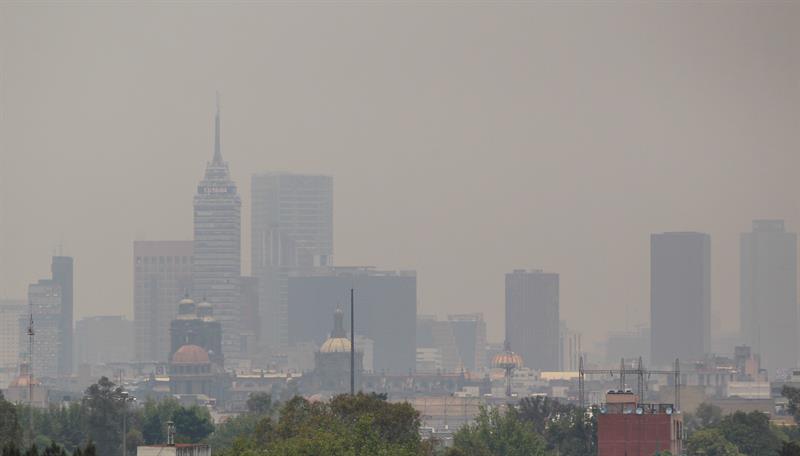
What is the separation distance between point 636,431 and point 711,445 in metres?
13.2

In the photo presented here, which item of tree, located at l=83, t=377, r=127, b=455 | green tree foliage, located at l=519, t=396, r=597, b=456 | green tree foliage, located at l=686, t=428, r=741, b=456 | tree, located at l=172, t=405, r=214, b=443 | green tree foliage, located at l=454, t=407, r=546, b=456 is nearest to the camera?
green tree foliage, located at l=454, t=407, r=546, b=456

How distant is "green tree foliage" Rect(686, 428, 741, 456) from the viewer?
159m

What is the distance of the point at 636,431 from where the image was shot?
148250 mm

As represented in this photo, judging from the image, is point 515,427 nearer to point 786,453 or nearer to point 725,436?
point 725,436

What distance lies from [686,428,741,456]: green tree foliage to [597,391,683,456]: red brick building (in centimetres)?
616


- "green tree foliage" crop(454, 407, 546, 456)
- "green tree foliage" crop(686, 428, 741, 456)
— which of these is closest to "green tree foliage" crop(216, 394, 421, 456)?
"green tree foliage" crop(454, 407, 546, 456)

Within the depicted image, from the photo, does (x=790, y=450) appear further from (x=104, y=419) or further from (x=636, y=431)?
(x=104, y=419)

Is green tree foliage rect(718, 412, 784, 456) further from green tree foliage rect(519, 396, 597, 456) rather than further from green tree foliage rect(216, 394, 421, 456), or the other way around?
green tree foliage rect(216, 394, 421, 456)

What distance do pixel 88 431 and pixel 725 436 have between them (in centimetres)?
4111

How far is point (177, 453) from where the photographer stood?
8475 cm

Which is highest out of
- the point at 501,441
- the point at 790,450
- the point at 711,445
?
the point at 790,450

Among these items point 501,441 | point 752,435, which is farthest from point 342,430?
point 752,435

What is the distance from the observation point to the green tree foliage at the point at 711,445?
522 ft

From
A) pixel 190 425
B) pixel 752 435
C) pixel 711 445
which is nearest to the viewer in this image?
pixel 190 425
